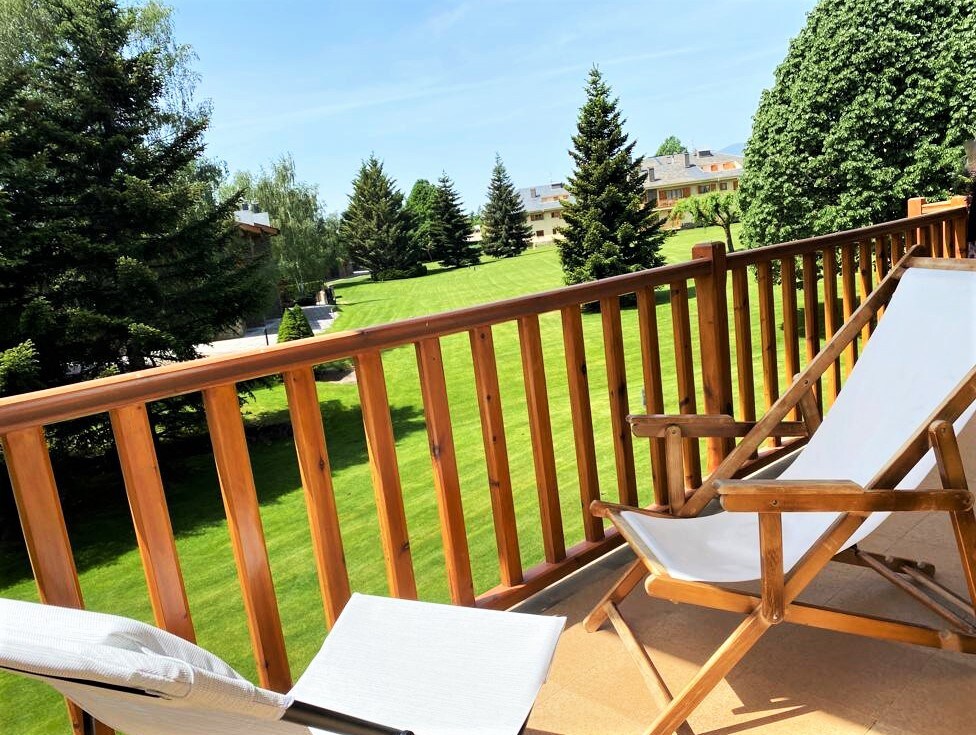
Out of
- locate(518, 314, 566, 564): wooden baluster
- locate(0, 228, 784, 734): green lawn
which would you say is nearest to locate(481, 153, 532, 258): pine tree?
locate(0, 228, 784, 734): green lawn

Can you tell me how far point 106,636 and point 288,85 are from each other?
207ft

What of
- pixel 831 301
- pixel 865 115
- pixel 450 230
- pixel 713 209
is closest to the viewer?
pixel 831 301

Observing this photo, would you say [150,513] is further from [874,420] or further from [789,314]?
[789,314]

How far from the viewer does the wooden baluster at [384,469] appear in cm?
204

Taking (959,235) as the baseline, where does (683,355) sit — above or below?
below

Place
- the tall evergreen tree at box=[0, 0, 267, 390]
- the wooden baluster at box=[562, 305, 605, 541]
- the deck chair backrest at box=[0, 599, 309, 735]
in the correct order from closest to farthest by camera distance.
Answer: the deck chair backrest at box=[0, 599, 309, 735]
the wooden baluster at box=[562, 305, 605, 541]
the tall evergreen tree at box=[0, 0, 267, 390]

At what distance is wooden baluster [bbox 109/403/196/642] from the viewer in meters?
1.67

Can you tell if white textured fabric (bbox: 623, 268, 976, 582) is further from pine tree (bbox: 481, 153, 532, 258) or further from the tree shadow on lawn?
pine tree (bbox: 481, 153, 532, 258)

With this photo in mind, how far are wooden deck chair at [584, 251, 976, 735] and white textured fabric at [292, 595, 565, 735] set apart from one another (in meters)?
0.37

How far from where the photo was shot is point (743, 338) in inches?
129

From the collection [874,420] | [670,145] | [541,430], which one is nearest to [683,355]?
[541,430]

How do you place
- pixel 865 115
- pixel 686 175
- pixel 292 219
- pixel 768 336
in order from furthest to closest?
pixel 686 175, pixel 292 219, pixel 865 115, pixel 768 336

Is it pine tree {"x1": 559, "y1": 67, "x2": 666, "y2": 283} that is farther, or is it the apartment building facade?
the apartment building facade

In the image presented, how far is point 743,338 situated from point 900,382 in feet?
3.93
